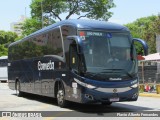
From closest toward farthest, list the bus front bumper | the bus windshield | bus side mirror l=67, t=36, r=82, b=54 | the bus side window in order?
bus side mirror l=67, t=36, r=82, b=54 → the bus front bumper → the bus windshield → the bus side window

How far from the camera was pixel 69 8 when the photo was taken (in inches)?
2312

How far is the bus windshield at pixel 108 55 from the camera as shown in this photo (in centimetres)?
1416

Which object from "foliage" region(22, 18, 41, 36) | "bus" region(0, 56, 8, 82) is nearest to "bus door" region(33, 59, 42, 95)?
"bus" region(0, 56, 8, 82)

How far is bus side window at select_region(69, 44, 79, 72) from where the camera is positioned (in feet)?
47.6

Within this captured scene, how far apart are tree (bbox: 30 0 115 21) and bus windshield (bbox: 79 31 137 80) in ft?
142

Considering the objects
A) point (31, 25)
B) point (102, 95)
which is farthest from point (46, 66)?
point (31, 25)

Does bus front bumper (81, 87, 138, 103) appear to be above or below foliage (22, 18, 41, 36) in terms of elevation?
below

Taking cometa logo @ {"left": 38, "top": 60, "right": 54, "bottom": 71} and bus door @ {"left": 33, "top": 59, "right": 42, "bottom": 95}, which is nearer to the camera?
cometa logo @ {"left": 38, "top": 60, "right": 54, "bottom": 71}

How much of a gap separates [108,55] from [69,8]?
44.9 metres

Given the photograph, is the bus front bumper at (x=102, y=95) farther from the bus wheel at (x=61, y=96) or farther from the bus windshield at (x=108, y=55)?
the bus wheel at (x=61, y=96)

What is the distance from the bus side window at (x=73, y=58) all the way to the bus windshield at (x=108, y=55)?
1.43 ft

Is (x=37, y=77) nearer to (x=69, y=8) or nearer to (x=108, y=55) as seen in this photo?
(x=108, y=55)

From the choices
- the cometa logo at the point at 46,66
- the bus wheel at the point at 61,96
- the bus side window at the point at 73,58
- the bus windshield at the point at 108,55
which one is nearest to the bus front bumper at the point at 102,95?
the bus windshield at the point at 108,55

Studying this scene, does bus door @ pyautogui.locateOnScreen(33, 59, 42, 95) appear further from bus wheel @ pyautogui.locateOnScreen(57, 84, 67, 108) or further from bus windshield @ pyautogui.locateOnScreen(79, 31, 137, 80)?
bus windshield @ pyautogui.locateOnScreen(79, 31, 137, 80)
